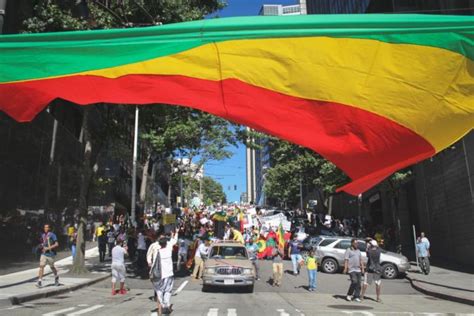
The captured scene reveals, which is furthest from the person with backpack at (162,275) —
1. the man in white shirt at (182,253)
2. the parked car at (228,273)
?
the man in white shirt at (182,253)

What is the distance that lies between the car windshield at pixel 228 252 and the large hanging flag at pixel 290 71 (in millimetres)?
14146

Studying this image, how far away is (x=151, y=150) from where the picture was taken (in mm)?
34469

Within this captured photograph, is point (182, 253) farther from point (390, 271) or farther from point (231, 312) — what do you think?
point (231, 312)

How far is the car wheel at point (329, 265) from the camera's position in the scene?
2373 centimetres

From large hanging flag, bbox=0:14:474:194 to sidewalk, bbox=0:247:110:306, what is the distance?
10.9m

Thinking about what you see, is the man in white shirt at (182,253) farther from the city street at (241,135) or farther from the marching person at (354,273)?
the marching person at (354,273)

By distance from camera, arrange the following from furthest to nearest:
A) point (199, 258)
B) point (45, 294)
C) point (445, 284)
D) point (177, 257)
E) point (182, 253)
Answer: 1. point (177, 257)
2. point (182, 253)
3. point (199, 258)
4. point (445, 284)
5. point (45, 294)

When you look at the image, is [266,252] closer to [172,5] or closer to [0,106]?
[172,5]

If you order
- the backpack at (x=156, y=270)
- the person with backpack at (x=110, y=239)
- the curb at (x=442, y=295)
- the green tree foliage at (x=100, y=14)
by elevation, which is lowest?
the curb at (x=442, y=295)

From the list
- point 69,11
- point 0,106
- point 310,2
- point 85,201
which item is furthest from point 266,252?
point 310,2

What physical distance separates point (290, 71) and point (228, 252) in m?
14.8

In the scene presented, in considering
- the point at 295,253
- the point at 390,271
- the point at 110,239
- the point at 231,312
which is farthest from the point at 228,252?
the point at 110,239

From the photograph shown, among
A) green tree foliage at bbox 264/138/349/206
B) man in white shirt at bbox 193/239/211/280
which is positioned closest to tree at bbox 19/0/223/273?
man in white shirt at bbox 193/239/211/280

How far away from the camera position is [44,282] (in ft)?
55.5
